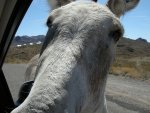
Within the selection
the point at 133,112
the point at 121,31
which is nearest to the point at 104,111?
the point at 121,31

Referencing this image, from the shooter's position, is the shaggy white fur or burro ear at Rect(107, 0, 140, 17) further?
burro ear at Rect(107, 0, 140, 17)

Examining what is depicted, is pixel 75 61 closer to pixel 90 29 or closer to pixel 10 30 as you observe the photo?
pixel 90 29

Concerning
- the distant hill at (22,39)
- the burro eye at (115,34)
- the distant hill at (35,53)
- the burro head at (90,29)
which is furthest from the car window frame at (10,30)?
the burro eye at (115,34)

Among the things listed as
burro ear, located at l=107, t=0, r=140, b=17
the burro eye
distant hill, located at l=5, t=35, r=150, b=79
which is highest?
the burro eye

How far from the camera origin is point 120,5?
198 inches

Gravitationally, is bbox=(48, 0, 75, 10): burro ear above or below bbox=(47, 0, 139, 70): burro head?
below

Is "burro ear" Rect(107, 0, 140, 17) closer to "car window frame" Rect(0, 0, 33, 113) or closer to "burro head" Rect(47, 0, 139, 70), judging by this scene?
"burro head" Rect(47, 0, 139, 70)

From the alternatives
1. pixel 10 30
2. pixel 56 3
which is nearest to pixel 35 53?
pixel 56 3

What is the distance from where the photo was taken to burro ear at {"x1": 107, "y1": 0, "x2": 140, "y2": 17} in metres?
4.96

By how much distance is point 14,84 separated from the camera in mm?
7184

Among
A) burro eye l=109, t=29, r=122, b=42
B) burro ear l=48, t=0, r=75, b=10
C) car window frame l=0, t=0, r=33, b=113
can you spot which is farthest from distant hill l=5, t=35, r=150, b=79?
car window frame l=0, t=0, r=33, b=113

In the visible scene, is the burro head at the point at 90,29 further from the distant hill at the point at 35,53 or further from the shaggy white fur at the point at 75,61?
the distant hill at the point at 35,53

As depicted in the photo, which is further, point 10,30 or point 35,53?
point 35,53

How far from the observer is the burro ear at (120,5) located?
496 cm
